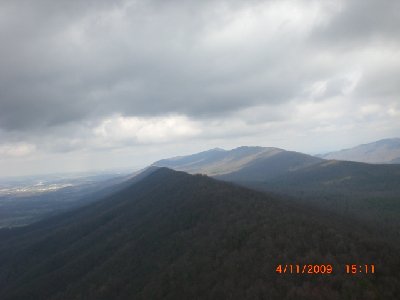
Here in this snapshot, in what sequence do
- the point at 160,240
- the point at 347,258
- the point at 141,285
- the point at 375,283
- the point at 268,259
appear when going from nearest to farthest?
the point at 375,283 → the point at 347,258 → the point at 268,259 → the point at 141,285 → the point at 160,240

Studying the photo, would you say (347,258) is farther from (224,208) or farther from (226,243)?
(224,208)

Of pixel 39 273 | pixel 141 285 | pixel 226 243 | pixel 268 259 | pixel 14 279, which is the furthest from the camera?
pixel 14 279

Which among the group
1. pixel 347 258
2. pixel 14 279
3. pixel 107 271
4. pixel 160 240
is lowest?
pixel 14 279

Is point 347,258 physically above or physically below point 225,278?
above

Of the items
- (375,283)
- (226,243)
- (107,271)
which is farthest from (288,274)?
(107,271)

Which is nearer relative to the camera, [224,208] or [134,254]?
[224,208]

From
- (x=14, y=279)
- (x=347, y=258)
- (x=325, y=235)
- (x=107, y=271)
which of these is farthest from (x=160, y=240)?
(x=14, y=279)
